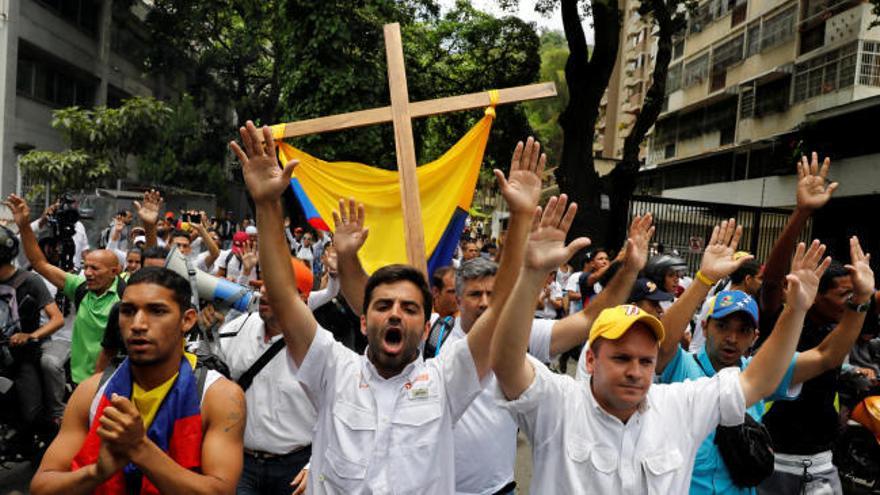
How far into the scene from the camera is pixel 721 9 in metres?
32.2

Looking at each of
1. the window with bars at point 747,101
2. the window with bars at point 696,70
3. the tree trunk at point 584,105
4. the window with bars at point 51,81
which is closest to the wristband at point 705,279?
the tree trunk at point 584,105

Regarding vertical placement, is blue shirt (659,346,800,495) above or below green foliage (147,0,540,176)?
below

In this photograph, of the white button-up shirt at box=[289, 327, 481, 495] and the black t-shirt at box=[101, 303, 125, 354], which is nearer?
the white button-up shirt at box=[289, 327, 481, 495]

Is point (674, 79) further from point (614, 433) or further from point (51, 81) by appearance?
point (614, 433)

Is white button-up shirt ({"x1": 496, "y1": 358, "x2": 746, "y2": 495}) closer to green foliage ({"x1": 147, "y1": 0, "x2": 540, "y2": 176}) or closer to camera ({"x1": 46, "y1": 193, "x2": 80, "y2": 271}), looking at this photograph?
camera ({"x1": 46, "y1": 193, "x2": 80, "y2": 271})

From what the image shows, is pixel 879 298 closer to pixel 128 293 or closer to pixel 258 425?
pixel 258 425

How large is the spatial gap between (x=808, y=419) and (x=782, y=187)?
22.4m

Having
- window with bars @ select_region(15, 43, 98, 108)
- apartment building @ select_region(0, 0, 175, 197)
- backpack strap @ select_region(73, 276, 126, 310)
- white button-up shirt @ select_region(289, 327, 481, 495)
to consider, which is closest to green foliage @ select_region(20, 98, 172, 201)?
apartment building @ select_region(0, 0, 175, 197)

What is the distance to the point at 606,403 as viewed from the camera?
2555mm

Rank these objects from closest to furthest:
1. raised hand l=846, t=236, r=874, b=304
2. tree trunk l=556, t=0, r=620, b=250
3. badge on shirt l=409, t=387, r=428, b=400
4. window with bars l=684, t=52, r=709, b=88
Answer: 1. badge on shirt l=409, t=387, r=428, b=400
2. raised hand l=846, t=236, r=874, b=304
3. tree trunk l=556, t=0, r=620, b=250
4. window with bars l=684, t=52, r=709, b=88

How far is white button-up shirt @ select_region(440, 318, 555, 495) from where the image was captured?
3.29 metres

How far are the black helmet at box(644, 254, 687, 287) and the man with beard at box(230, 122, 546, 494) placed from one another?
2.69m

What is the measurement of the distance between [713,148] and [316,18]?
2035 cm

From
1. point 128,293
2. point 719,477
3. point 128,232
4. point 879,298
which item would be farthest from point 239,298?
point 128,232
